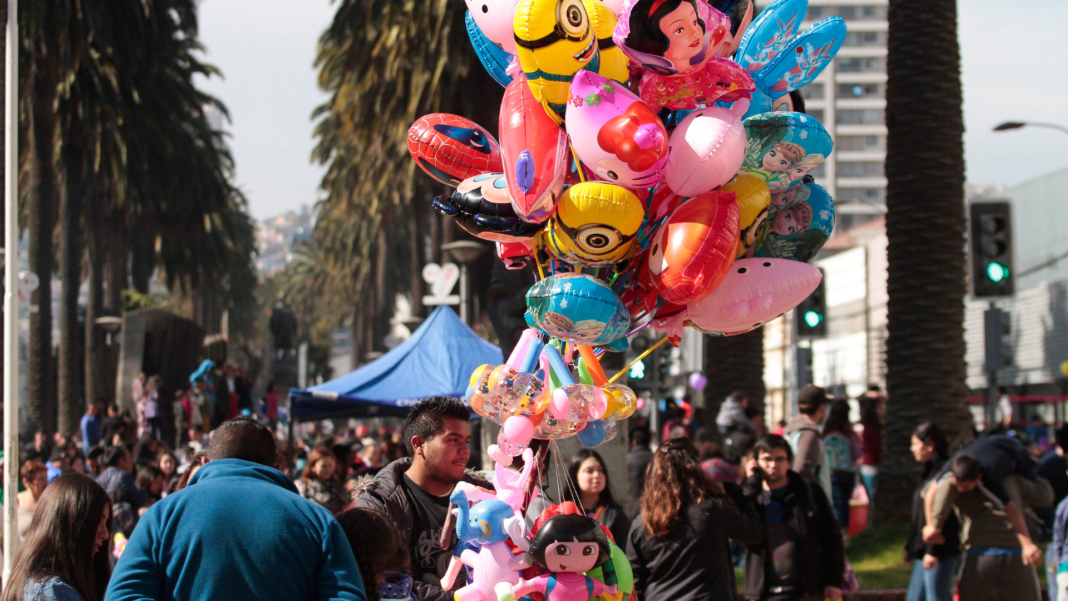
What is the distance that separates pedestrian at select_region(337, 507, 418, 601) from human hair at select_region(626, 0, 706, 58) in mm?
1927

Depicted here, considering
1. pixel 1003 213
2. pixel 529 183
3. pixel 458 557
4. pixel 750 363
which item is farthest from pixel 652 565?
pixel 750 363

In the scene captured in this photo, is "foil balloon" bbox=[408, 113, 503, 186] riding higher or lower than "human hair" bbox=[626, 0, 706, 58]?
lower

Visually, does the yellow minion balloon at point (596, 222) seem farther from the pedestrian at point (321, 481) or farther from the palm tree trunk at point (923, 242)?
the palm tree trunk at point (923, 242)

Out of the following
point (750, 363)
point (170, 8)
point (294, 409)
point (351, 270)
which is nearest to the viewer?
point (294, 409)

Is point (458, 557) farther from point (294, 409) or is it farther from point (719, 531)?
point (294, 409)

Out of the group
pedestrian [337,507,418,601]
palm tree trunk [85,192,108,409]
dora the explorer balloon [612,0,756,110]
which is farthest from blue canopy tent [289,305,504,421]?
palm tree trunk [85,192,108,409]

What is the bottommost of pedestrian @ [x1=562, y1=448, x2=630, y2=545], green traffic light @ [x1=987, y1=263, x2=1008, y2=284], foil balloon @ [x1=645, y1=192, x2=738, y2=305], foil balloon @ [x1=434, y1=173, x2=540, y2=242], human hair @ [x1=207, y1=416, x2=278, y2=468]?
pedestrian @ [x1=562, y1=448, x2=630, y2=545]

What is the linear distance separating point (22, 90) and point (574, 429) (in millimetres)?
20036

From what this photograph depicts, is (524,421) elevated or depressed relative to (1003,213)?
depressed

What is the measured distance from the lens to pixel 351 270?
53.2m

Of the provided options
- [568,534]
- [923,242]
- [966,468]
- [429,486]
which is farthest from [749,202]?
[923,242]

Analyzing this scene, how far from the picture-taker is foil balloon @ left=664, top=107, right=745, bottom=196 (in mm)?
3930

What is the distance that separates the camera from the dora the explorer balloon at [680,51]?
3916 mm

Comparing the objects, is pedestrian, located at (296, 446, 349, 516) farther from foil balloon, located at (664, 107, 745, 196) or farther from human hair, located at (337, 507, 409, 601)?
foil balloon, located at (664, 107, 745, 196)
